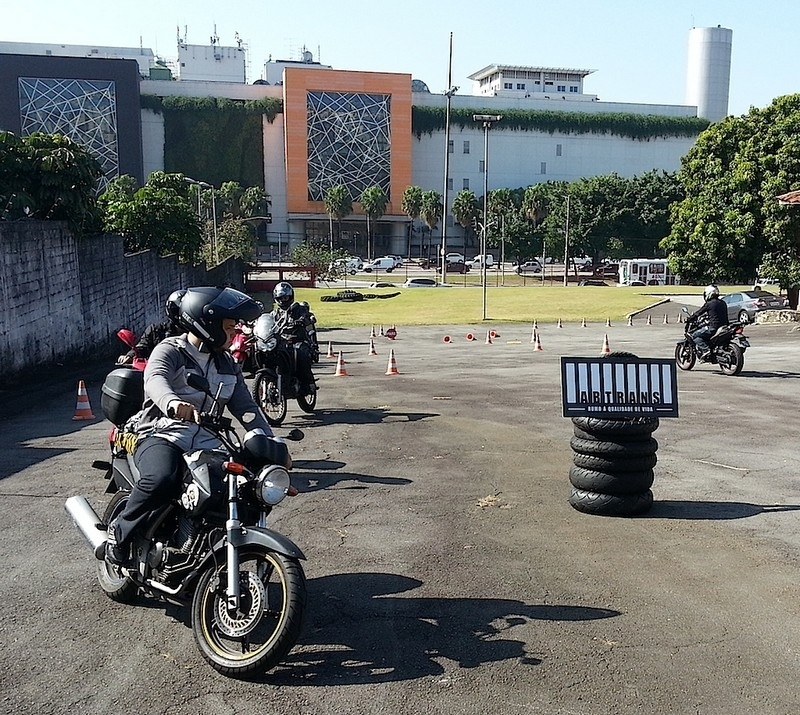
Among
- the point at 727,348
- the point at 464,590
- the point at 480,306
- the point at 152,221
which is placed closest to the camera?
the point at 464,590

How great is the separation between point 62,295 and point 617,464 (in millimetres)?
15589

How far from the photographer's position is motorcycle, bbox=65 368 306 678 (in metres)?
4.27

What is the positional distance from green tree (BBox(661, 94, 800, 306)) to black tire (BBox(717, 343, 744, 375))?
20687mm

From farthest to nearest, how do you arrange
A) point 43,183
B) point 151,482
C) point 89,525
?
1. point 43,183
2. point 89,525
3. point 151,482

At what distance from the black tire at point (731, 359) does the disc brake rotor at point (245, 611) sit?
50.8 ft

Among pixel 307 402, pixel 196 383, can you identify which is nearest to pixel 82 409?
pixel 307 402

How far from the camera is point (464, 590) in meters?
5.71

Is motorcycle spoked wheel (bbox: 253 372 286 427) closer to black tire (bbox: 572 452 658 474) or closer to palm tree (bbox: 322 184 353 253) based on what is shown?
black tire (bbox: 572 452 658 474)

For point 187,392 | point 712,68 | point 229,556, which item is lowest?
point 229,556

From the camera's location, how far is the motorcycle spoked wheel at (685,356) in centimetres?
1858

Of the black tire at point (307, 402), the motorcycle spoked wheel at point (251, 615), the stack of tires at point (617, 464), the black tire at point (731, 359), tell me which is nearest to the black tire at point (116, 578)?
the motorcycle spoked wheel at point (251, 615)

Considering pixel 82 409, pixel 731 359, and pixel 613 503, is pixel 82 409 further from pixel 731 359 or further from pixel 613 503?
pixel 731 359

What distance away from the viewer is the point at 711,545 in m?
6.70

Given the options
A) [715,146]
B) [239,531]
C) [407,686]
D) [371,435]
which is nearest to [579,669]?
[407,686]
